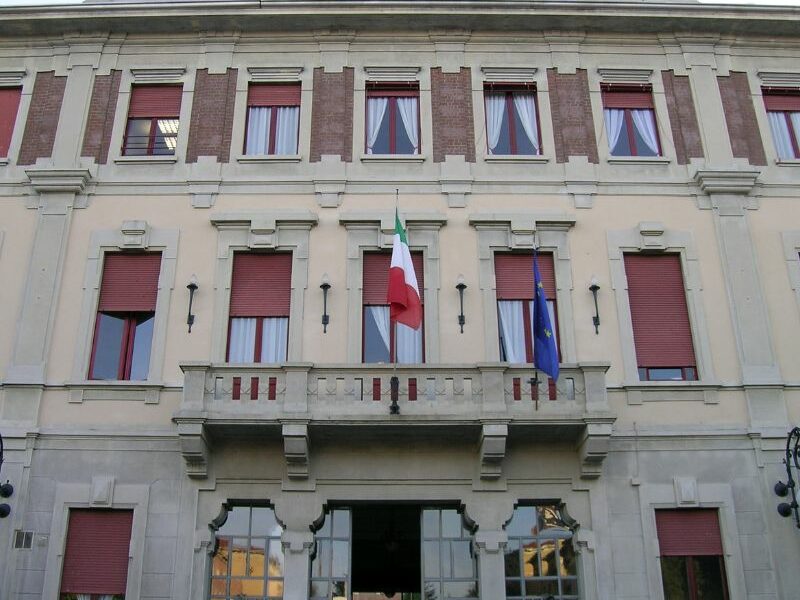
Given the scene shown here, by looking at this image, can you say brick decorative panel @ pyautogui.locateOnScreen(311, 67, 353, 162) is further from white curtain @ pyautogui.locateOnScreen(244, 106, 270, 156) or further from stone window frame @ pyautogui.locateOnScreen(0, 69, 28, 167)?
stone window frame @ pyautogui.locateOnScreen(0, 69, 28, 167)

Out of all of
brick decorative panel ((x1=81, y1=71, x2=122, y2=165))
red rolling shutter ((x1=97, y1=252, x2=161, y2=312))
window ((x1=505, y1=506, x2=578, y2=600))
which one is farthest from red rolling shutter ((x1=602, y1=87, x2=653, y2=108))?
brick decorative panel ((x1=81, y1=71, x2=122, y2=165))

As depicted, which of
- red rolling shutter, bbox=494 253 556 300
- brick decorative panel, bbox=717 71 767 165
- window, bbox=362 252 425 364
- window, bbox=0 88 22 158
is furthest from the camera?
window, bbox=0 88 22 158

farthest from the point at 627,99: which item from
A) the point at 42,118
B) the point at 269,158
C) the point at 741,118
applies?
the point at 42,118

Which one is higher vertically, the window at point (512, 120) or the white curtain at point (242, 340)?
the window at point (512, 120)

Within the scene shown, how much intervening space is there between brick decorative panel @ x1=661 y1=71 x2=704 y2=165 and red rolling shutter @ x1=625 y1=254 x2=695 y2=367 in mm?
2459

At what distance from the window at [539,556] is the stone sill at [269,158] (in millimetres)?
8229

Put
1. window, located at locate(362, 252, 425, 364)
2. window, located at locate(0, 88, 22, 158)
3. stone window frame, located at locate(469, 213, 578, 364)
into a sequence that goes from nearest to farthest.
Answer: window, located at locate(362, 252, 425, 364)
stone window frame, located at locate(469, 213, 578, 364)
window, located at locate(0, 88, 22, 158)

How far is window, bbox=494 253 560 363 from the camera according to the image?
15984 millimetres

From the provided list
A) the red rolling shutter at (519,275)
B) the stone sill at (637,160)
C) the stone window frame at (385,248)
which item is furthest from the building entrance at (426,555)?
the stone sill at (637,160)

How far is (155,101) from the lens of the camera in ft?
59.8

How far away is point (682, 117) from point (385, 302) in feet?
24.9

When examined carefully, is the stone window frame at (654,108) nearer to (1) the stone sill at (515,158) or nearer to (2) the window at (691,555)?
(1) the stone sill at (515,158)

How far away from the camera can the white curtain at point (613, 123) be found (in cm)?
1788

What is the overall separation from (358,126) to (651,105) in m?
6.34
